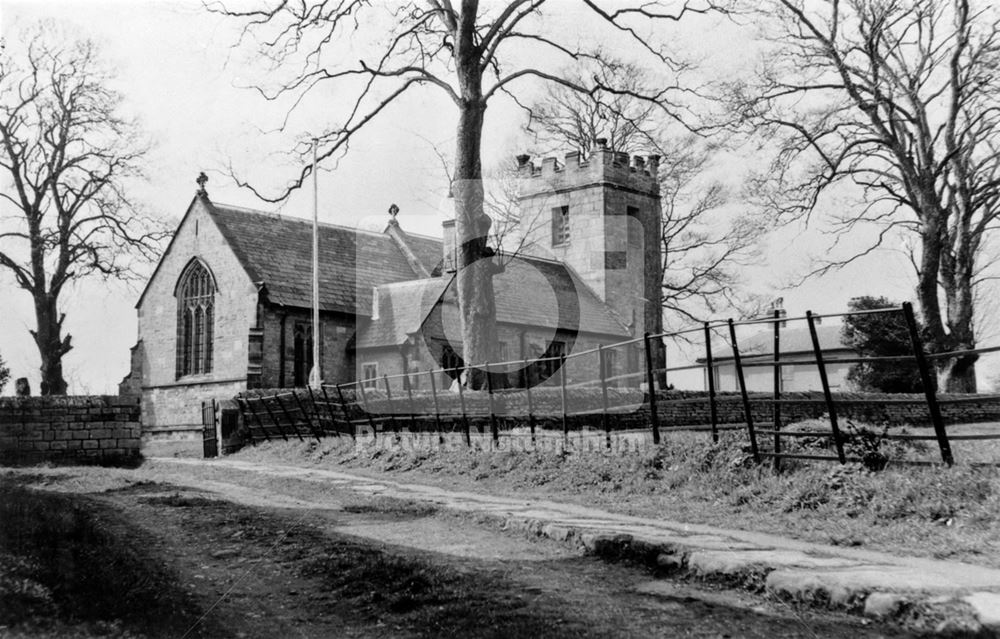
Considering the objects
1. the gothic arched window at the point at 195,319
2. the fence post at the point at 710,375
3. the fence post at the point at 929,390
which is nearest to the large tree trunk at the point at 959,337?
the fence post at the point at 710,375

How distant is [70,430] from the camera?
55.4 ft

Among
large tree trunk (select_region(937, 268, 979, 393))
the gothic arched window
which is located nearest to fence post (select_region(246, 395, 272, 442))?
the gothic arched window

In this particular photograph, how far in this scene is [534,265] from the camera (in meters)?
44.4

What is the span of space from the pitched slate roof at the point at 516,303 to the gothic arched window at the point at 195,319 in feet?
19.8

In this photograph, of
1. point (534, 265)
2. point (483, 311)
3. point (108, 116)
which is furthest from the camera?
point (534, 265)

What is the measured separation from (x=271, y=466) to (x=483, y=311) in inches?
202

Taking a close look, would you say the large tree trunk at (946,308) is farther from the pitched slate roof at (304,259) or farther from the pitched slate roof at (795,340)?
the pitched slate roof at (795,340)

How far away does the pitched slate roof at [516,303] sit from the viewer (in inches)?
1407

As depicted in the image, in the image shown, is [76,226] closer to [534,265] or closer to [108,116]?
[108,116]

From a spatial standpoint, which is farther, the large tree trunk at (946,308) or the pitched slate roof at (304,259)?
the pitched slate roof at (304,259)

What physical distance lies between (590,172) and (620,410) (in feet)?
92.9

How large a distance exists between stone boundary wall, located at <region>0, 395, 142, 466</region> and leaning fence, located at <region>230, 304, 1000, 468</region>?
3.78m

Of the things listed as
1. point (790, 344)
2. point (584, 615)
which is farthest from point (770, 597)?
point (790, 344)

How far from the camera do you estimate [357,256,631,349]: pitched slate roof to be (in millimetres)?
35750
